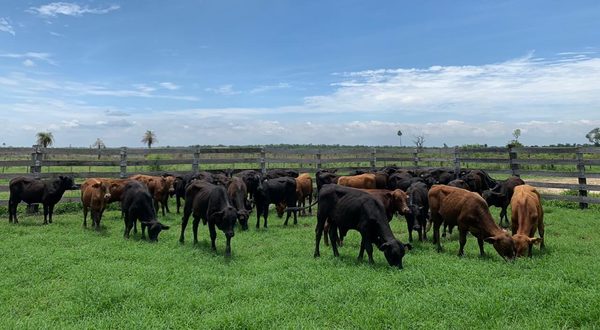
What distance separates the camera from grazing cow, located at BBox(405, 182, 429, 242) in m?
9.73

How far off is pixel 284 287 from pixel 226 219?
2.71 metres

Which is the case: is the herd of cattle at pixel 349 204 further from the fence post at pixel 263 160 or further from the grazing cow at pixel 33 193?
the fence post at pixel 263 160

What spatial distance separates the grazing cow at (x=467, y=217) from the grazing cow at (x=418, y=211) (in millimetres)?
335

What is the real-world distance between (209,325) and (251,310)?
0.60 metres

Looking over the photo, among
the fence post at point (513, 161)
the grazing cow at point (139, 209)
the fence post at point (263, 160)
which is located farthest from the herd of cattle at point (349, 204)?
the fence post at point (263, 160)

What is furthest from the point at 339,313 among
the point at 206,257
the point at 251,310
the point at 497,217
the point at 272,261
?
the point at 497,217

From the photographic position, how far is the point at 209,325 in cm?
523

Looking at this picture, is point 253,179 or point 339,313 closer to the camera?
point 339,313

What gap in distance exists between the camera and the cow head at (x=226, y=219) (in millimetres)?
8766

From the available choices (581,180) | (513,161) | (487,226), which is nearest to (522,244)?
(487,226)

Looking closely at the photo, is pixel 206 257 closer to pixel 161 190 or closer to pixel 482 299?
pixel 482 299

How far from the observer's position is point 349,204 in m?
8.60

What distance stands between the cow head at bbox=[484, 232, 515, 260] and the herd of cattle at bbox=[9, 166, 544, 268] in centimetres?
2

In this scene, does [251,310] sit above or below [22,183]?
below
